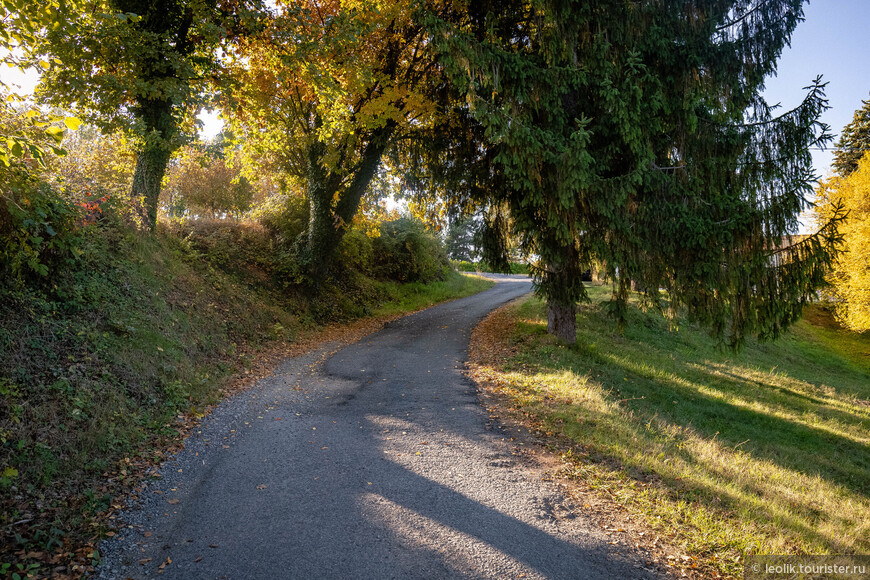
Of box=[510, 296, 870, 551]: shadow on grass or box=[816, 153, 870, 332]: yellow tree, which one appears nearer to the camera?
box=[510, 296, 870, 551]: shadow on grass

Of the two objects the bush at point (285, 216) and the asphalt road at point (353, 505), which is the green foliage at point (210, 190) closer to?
the bush at point (285, 216)

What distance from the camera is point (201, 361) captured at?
8.21 metres

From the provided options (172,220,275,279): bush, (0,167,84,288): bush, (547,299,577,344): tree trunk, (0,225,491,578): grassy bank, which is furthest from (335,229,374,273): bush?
(0,167,84,288): bush

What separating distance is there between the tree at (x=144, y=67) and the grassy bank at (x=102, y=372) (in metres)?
2.08

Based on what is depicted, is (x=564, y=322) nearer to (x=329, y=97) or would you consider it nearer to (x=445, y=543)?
(x=329, y=97)

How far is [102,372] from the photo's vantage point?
5766 mm

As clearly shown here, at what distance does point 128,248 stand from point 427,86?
8.41 metres

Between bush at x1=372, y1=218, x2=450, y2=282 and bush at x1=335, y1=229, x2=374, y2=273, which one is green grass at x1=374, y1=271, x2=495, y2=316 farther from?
bush at x1=335, y1=229, x2=374, y2=273

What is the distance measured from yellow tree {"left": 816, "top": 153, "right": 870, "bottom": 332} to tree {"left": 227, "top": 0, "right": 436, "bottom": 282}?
54.1 feet

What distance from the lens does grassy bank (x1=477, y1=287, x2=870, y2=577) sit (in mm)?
4262

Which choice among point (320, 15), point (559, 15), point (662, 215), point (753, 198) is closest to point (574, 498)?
point (662, 215)

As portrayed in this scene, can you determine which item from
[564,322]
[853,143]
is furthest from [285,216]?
[853,143]

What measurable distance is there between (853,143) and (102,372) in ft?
126

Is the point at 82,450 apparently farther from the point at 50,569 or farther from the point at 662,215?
the point at 662,215
